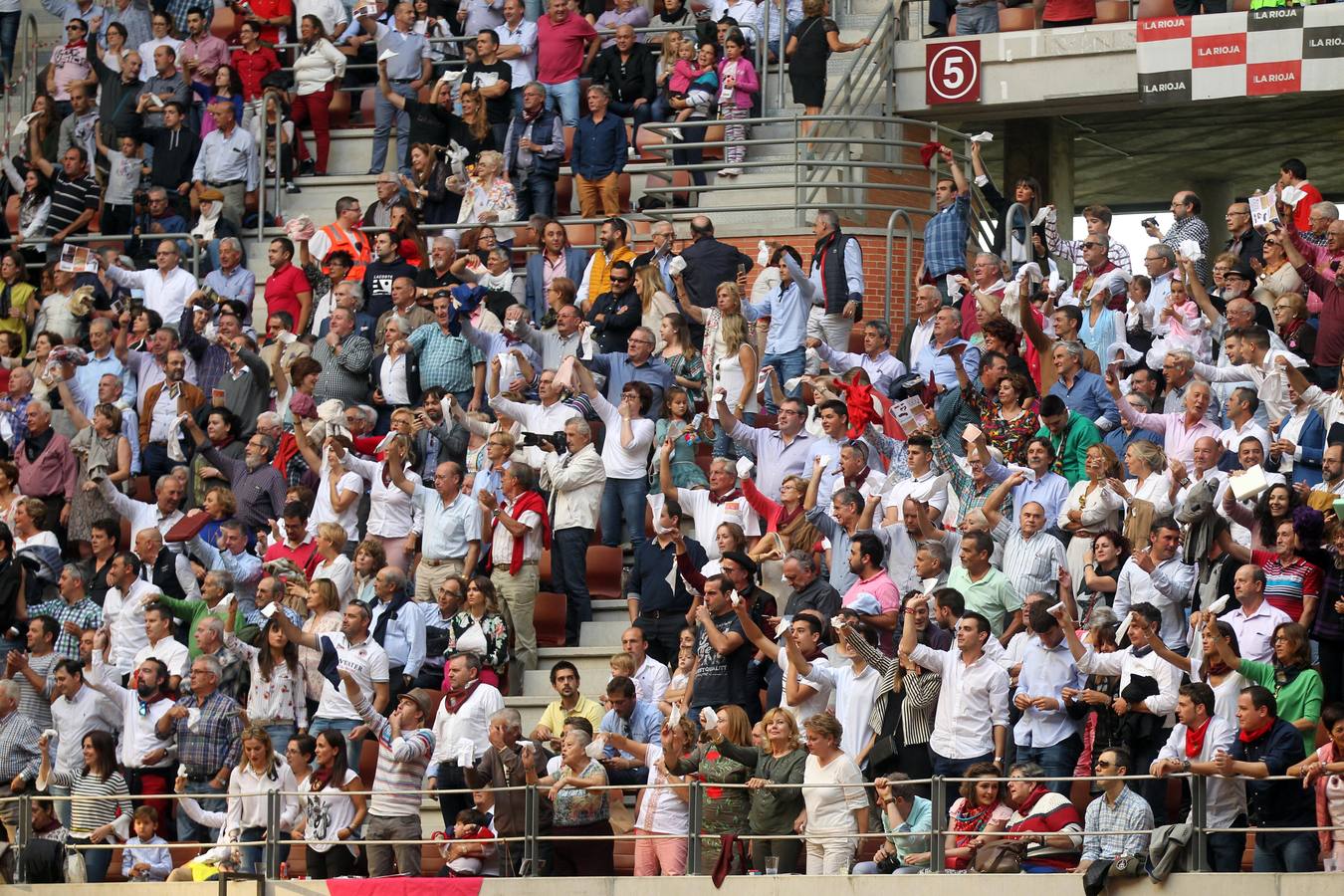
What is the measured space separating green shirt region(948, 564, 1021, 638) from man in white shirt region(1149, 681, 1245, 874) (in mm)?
1873

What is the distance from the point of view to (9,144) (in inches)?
988

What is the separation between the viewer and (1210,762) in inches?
541

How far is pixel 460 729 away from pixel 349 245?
675 centimetres

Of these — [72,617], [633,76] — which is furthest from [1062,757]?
[633,76]

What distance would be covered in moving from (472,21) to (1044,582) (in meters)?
10.8

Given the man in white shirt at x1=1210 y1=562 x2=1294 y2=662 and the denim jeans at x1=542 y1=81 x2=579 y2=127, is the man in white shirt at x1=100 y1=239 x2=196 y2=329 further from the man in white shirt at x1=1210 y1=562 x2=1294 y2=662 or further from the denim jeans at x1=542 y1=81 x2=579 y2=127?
the man in white shirt at x1=1210 y1=562 x2=1294 y2=662

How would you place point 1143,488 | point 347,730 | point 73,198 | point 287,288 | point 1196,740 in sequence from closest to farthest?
point 1196,740, point 1143,488, point 347,730, point 287,288, point 73,198

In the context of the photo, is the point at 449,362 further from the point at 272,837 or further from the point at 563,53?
the point at 272,837

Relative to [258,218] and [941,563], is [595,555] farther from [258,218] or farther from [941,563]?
[258,218]

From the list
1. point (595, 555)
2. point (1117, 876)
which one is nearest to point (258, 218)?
point (595, 555)

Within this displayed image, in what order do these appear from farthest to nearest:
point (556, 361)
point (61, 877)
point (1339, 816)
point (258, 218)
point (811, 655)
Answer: point (258, 218), point (556, 361), point (61, 877), point (811, 655), point (1339, 816)

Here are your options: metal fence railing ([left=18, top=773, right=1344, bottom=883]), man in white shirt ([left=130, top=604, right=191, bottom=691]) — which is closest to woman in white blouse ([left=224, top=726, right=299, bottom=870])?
metal fence railing ([left=18, top=773, right=1344, bottom=883])

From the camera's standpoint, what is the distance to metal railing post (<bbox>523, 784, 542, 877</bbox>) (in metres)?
15.3

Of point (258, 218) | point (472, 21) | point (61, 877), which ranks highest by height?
point (472, 21)
